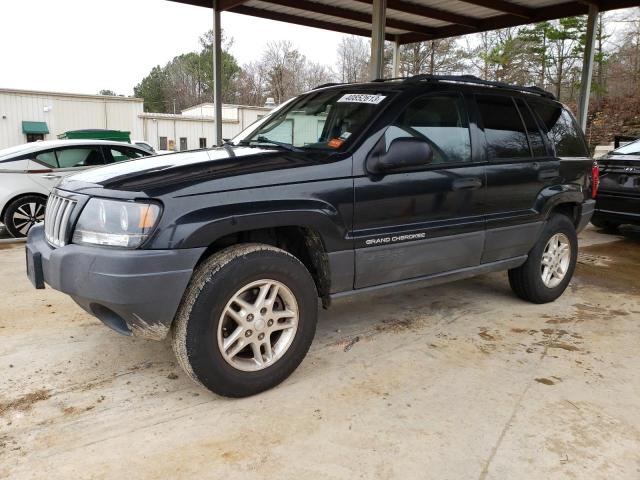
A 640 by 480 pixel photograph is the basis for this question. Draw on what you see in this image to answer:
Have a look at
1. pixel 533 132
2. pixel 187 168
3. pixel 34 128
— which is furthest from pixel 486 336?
pixel 34 128

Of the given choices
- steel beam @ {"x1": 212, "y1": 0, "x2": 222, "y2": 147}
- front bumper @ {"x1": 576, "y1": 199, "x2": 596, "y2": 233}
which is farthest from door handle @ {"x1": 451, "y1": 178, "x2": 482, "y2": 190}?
steel beam @ {"x1": 212, "y1": 0, "x2": 222, "y2": 147}

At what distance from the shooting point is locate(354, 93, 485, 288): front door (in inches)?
128

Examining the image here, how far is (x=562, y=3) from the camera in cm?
936

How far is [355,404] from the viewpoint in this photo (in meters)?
2.89

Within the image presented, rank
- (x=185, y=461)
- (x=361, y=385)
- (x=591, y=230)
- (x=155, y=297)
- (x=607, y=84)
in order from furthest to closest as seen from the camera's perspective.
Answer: (x=607, y=84) → (x=591, y=230) → (x=361, y=385) → (x=155, y=297) → (x=185, y=461)

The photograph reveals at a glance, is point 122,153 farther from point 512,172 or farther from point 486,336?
point 486,336

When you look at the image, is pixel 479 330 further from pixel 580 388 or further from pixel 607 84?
pixel 607 84

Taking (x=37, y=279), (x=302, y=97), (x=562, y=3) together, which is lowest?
(x=37, y=279)

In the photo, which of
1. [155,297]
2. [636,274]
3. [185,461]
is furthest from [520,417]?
[636,274]

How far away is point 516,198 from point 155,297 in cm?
295

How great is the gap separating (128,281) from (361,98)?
2.08 meters

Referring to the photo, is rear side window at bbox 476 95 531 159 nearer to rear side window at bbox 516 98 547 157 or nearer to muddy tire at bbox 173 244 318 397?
rear side window at bbox 516 98 547 157

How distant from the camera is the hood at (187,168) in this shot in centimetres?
268

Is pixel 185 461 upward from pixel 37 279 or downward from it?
downward
